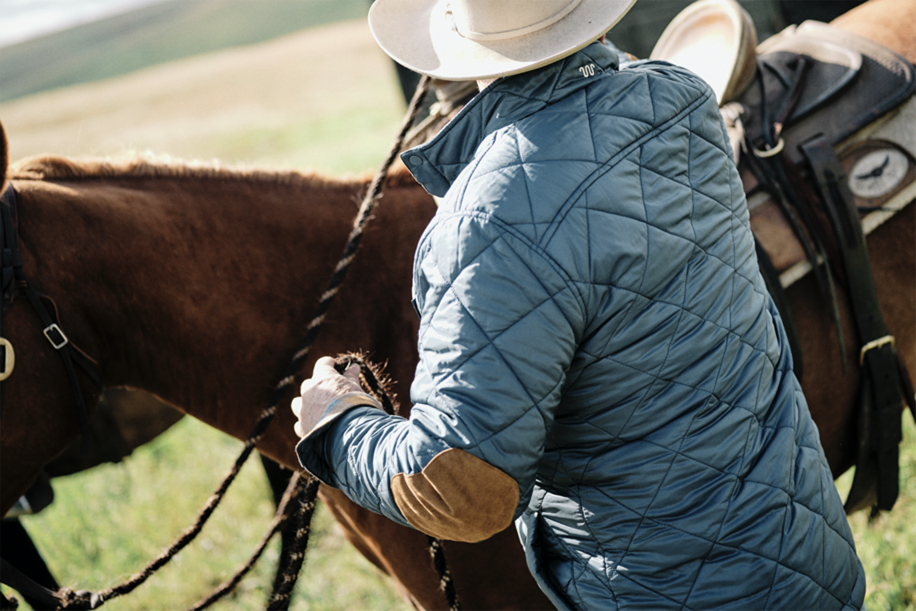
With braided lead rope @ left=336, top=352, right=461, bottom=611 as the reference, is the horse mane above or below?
above

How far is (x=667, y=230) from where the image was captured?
1.07 metres

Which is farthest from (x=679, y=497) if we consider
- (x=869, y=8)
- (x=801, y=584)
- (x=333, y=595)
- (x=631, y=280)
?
(x=333, y=595)

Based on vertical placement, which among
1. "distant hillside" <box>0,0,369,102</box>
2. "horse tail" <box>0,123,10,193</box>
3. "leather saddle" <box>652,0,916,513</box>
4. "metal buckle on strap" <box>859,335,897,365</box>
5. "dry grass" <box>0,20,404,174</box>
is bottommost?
"distant hillside" <box>0,0,369,102</box>

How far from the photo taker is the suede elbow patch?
100cm

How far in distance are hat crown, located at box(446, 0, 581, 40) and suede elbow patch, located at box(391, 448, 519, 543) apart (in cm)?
66

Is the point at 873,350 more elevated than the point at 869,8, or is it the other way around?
the point at 869,8

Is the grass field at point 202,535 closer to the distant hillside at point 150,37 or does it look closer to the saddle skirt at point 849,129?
the saddle skirt at point 849,129

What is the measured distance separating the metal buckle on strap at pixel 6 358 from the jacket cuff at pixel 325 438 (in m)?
0.78

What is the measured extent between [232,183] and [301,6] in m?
55.1

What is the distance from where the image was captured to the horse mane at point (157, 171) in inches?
65.9

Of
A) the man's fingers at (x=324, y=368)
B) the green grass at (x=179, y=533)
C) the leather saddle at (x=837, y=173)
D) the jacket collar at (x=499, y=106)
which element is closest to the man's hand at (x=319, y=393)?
the man's fingers at (x=324, y=368)

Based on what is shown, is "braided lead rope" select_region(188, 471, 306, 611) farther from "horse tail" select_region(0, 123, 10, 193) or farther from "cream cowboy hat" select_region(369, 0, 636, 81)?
"cream cowboy hat" select_region(369, 0, 636, 81)

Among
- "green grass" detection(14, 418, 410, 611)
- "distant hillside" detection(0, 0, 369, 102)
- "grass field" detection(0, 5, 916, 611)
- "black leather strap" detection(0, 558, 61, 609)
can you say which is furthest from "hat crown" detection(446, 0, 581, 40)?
"distant hillside" detection(0, 0, 369, 102)

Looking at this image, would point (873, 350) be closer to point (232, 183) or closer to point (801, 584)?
point (801, 584)
